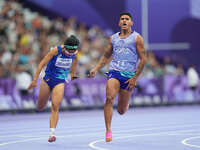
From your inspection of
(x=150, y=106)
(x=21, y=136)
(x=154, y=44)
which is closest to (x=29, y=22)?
(x=150, y=106)

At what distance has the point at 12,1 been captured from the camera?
22734 millimetres

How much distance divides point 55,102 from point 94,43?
46.5 feet

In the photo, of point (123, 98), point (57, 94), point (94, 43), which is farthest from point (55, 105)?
point (94, 43)

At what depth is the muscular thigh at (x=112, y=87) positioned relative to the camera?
1052 centimetres

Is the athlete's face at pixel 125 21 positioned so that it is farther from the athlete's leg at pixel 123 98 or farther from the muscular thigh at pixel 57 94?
the muscular thigh at pixel 57 94

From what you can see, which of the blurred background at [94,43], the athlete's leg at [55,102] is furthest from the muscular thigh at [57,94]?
the blurred background at [94,43]

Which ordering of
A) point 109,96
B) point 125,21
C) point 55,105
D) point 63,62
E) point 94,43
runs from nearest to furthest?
point 55,105 → point 109,96 → point 125,21 → point 63,62 → point 94,43

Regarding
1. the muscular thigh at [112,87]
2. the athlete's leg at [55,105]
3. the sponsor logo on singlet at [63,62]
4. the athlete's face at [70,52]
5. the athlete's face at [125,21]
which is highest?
the athlete's face at [125,21]

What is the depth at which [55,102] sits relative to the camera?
34.2 feet

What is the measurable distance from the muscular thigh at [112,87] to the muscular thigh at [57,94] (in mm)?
865

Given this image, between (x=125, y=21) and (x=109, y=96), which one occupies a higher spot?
(x=125, y=21)

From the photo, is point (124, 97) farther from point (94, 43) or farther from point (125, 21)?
point (94, 43)

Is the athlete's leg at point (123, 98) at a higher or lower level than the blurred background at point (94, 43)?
lower

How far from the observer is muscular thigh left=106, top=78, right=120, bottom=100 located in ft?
34.5
